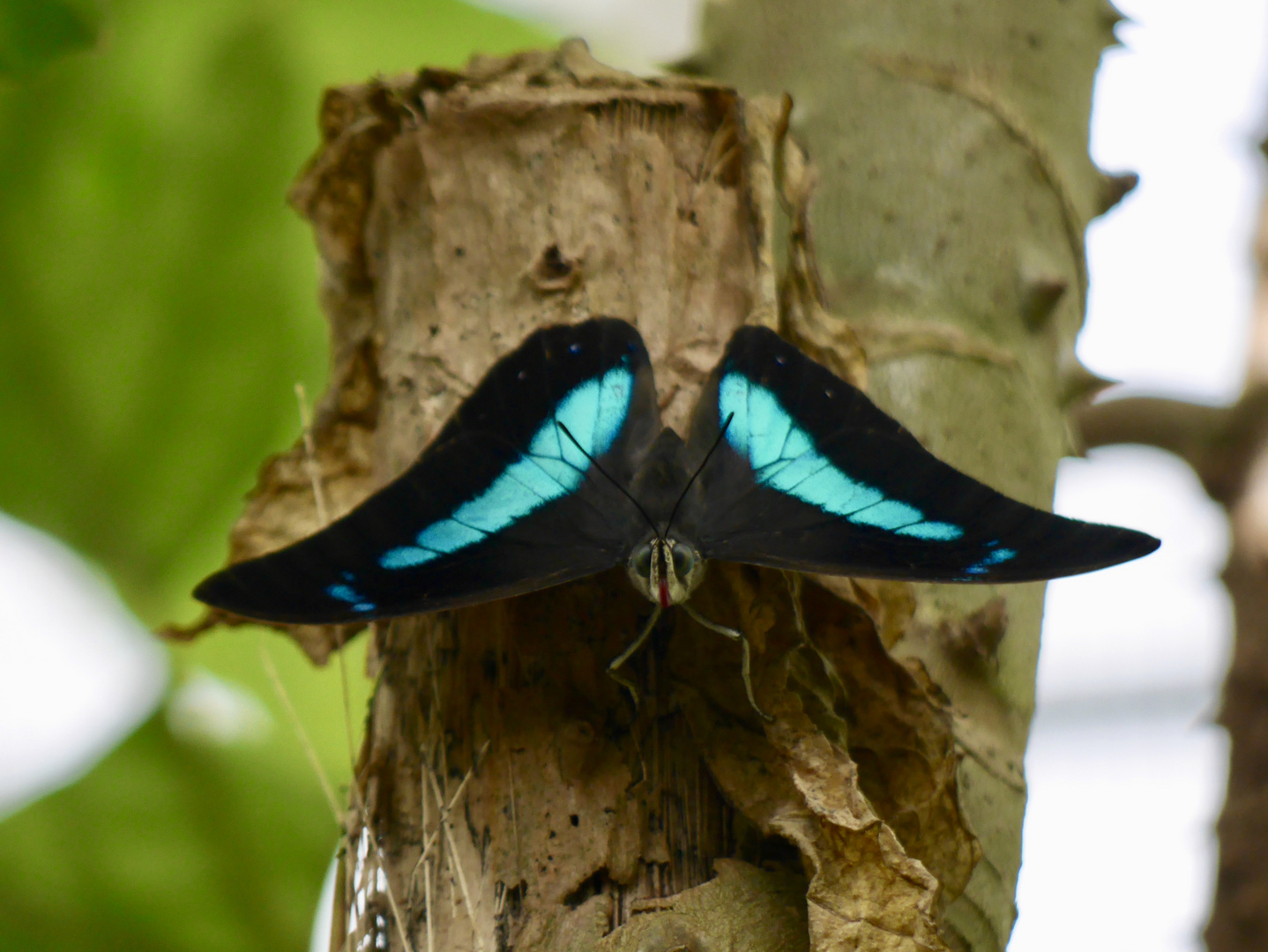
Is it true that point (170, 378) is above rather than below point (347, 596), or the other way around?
above

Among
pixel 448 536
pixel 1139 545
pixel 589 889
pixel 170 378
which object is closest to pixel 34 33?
pixel 170 378

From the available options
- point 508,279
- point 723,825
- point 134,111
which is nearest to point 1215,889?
point 723,825

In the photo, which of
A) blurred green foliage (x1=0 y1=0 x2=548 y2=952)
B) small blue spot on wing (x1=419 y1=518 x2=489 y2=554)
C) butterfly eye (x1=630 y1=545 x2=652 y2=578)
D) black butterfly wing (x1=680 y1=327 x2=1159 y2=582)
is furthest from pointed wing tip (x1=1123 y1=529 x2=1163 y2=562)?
blurred green foliage (x1=0 y1=0 x2=548 y2=952)

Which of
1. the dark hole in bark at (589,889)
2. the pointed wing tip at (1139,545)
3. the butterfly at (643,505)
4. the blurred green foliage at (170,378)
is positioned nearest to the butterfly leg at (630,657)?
the butterfly at (643,505)

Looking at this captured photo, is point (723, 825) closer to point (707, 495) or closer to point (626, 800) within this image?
point (626, 800)

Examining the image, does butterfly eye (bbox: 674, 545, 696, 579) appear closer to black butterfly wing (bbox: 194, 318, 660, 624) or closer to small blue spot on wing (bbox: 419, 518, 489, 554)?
black butterfly wing (bbox: 194, 318, 660, 624)

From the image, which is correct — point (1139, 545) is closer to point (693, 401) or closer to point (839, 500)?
point (839, 500)

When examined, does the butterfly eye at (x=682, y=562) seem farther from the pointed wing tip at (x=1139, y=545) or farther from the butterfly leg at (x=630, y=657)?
the pointed wing tip at (x=1139, y=545)
